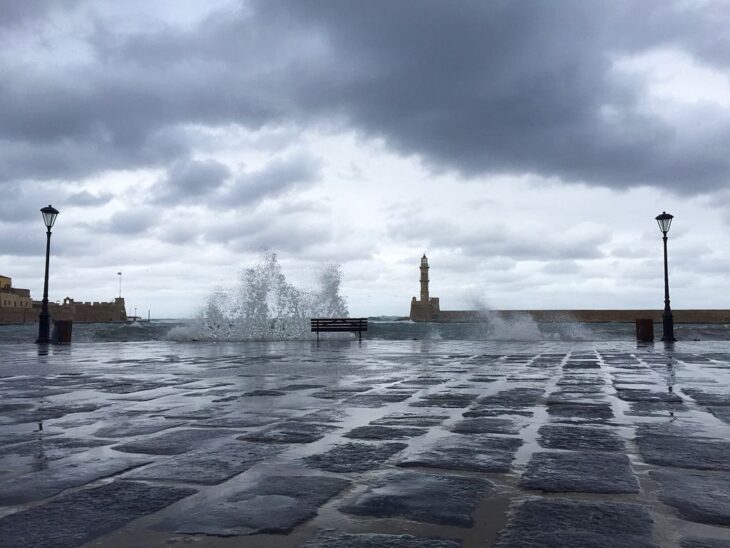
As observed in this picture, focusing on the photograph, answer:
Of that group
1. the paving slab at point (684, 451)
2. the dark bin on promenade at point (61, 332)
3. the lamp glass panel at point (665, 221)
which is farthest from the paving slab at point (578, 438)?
the dark bin on promenade at point (61, 332)

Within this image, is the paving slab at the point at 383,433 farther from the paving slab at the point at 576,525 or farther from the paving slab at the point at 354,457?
the paving slab at the point at 576,525

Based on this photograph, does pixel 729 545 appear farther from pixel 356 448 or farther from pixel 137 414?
pixel 137 414

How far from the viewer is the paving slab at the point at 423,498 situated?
2227 mm

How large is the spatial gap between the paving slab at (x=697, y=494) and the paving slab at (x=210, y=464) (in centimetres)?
197

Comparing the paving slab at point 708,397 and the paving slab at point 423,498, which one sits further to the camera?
the paving slab at point 708,397

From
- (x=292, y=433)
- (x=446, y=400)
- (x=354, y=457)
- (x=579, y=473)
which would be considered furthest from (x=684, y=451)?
(x=446, y=400)

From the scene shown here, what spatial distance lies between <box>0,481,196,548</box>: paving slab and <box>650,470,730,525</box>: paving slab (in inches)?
80.4

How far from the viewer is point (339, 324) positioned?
21.5 meters

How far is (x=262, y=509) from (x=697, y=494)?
1838 mm

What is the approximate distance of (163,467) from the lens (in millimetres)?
3018

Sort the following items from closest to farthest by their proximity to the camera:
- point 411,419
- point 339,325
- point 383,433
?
point 383,433 < point 411,419 < point 339,325

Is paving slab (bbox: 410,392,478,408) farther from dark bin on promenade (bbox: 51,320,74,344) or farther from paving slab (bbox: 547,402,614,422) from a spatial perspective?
dark bin on promenade (bbox: 51,320,74,344)

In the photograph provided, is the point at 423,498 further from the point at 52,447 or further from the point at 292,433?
the point at 52,447

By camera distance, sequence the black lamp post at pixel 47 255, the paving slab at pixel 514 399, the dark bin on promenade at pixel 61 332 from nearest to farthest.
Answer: the paving slab at pixel 514 399
the black lamp post at pixel 47 255
the dark bin on promenade at pixel 61 332
